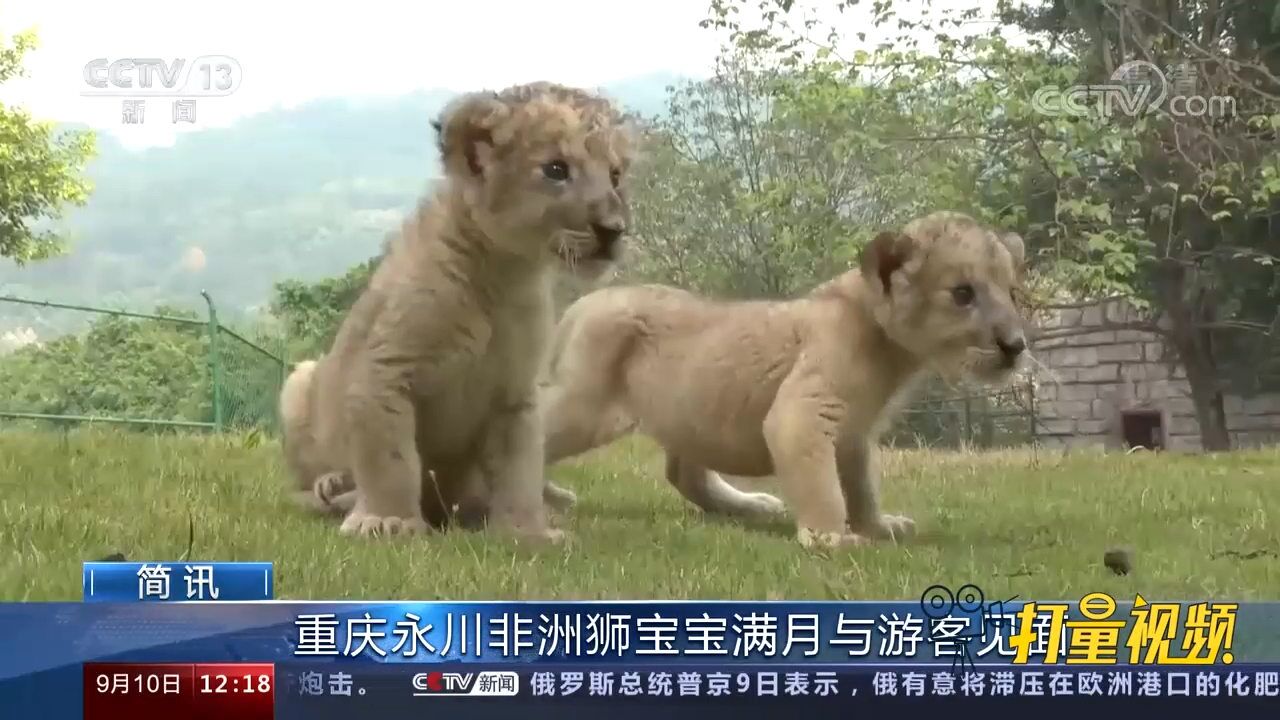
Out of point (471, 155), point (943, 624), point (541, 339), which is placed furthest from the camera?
point (541, 339)

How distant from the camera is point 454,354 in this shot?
154cm

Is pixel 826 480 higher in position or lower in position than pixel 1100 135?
lower

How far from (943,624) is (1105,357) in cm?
33

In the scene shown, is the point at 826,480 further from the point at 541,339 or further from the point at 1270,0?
the point at 1270,0

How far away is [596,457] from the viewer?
5.27 ft

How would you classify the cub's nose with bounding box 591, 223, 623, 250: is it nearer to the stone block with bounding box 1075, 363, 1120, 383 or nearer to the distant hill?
the distant hill

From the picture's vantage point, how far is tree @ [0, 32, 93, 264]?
147cm

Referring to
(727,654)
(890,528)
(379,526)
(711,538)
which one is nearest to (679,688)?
(727,654)

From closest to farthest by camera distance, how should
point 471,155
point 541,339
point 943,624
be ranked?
point 943,624 → point 471,155 → point 541,339

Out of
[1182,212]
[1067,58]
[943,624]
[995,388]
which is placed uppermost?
[1067,58]

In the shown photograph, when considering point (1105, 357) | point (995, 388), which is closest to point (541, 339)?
point (995, 388)

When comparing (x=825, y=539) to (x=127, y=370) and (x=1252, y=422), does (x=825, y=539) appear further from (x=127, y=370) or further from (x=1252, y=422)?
(x=127, y=370)

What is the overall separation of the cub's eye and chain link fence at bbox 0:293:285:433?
1.34 feet

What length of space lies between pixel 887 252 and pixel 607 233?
0.96 ft
